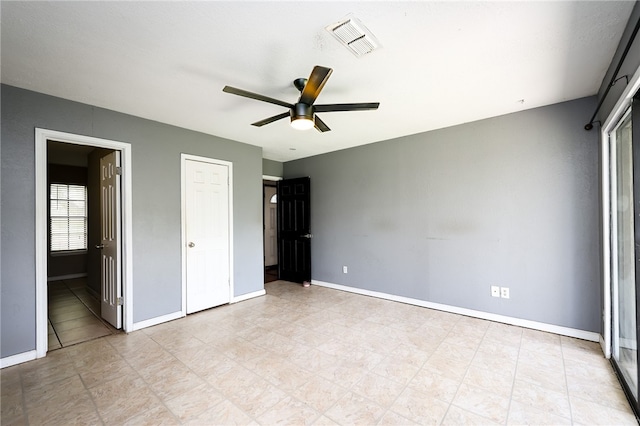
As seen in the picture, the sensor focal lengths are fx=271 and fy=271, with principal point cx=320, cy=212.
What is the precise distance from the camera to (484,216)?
3396 millimetres

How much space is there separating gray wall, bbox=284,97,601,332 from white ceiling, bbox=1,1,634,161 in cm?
46

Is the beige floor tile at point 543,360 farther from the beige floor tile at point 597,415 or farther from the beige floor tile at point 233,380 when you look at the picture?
the beige floor tile at point 233,380

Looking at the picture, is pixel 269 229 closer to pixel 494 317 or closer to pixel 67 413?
pixel 494 317

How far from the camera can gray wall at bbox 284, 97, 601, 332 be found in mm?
2836

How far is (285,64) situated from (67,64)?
5.61ft

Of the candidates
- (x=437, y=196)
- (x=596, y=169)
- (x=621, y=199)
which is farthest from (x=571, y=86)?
(x=437, y=196)

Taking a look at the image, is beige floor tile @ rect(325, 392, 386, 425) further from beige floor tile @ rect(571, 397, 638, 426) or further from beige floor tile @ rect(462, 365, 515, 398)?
beige floor tile @ rect(571, 397, 638, 426)

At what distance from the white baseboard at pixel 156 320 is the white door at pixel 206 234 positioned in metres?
0.16

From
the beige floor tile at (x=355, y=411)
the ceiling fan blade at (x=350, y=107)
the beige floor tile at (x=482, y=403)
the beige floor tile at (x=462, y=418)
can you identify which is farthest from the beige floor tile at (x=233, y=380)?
the ceiling fan blade at (x=350, y=107)

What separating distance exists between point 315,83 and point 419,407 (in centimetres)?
236

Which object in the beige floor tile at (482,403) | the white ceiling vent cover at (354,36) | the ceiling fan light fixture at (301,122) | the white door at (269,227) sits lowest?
the beige floor tile at (482,403)

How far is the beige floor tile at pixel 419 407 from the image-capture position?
5.77 ft

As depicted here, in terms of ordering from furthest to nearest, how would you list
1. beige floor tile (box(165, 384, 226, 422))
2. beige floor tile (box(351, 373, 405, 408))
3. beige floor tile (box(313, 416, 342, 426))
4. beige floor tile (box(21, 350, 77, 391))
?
beige floor tile (box(21, 350, 77, 391)) < beige floor tile (box(351, 373, 405, 408)) < beige floor tile (box(165, 384, 226, 422)) < beige floor tile (box(313, 416, 342, 426))

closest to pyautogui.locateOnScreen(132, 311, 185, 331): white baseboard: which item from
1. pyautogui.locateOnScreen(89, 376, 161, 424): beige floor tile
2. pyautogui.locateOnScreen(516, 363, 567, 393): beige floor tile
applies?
pyautogui.locateOnScreen(89, 376, 161, 424): beige floor tile
